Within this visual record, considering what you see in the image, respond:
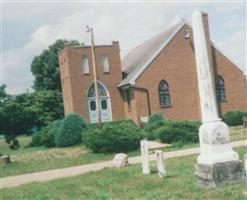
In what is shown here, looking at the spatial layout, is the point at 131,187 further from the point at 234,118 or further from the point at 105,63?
the point at 105,63

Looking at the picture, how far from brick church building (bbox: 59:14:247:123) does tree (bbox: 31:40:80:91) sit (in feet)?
85.5

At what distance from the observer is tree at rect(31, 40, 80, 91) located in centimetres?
6844

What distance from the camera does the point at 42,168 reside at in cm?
2164

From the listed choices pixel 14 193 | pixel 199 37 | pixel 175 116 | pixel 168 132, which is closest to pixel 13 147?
pixel 175 116

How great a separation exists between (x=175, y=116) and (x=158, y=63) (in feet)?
14.7

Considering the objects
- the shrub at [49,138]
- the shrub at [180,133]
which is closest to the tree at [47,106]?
the shrub at [49,138]

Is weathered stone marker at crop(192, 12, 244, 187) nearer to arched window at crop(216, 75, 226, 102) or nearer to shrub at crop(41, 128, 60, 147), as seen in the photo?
shrub at crop(41, 128, 60, 147)

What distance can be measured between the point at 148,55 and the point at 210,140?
3080cm

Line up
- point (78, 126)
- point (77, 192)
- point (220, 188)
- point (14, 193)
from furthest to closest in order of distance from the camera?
point (78, 126) → point (14, 193) → point (77, 192) → point (220, 188)

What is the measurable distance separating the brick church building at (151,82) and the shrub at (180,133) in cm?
1258

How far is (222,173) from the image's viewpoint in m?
10.8

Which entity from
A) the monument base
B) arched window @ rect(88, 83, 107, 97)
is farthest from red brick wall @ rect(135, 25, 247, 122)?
the monument base

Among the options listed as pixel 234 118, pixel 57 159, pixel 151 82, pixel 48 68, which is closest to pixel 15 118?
pixel 151 82

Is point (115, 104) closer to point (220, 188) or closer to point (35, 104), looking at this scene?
point (35, 104)
